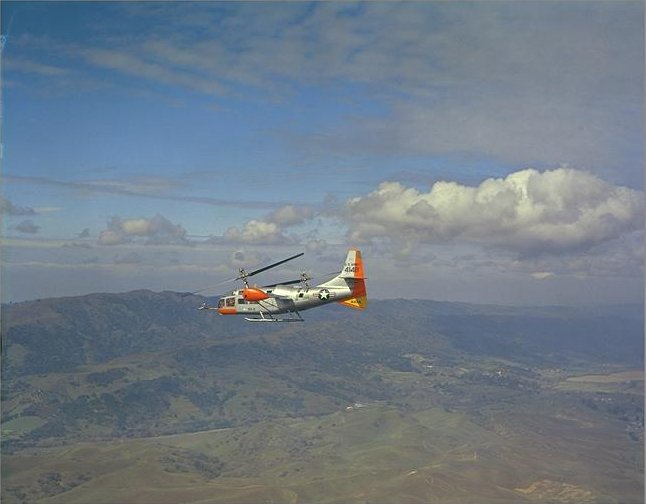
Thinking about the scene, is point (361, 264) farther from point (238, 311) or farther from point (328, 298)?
point (238, 311)

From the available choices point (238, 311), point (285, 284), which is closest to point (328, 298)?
point (285, 284)

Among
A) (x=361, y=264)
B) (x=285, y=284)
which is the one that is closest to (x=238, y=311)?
(x=285, y=284)

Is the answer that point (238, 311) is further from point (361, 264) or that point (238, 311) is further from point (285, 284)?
point (361, 264)

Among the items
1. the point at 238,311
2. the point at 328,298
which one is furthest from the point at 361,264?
the point at 238,311
